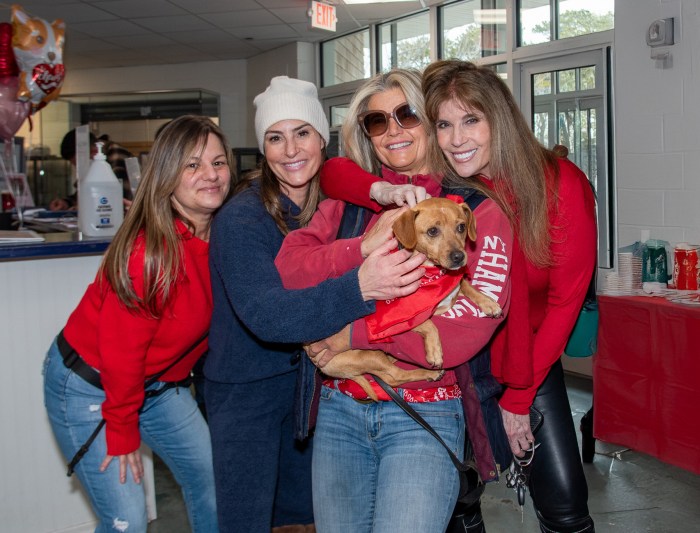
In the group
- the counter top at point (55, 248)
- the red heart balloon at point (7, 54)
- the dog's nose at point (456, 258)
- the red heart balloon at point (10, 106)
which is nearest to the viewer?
the dog's nose at point (456, 258)

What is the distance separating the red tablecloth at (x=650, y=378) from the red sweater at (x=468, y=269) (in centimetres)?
208

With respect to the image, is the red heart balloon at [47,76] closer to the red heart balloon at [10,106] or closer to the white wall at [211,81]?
the red heart balloon at [10,106]

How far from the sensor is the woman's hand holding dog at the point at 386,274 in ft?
5.53

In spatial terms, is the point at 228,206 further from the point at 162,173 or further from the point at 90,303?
the point at 90,303

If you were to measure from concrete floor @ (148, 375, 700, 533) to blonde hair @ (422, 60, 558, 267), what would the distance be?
1.97 meters

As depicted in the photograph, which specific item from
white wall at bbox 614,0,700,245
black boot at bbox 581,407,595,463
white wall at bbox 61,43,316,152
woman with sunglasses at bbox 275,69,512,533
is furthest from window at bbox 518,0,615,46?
white wall at bbox 61,43,316,152

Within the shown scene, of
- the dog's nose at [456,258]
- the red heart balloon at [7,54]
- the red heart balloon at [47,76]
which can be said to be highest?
the red heart balloon at [7,54]

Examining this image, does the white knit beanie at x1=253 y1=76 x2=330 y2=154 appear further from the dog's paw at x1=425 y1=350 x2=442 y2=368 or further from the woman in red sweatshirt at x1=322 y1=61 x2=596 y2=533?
the dog's paw at x1=425 y1=350 x2=442 y2=368

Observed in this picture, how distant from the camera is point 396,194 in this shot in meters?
1.83

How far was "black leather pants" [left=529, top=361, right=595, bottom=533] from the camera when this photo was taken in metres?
2.19

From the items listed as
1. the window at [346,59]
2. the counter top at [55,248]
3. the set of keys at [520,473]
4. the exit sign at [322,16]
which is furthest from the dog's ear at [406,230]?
the window at [346,59]

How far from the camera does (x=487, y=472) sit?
177 cm

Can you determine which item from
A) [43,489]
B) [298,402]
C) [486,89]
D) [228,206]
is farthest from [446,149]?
[43,489]

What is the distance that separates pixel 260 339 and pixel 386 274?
441 mm
